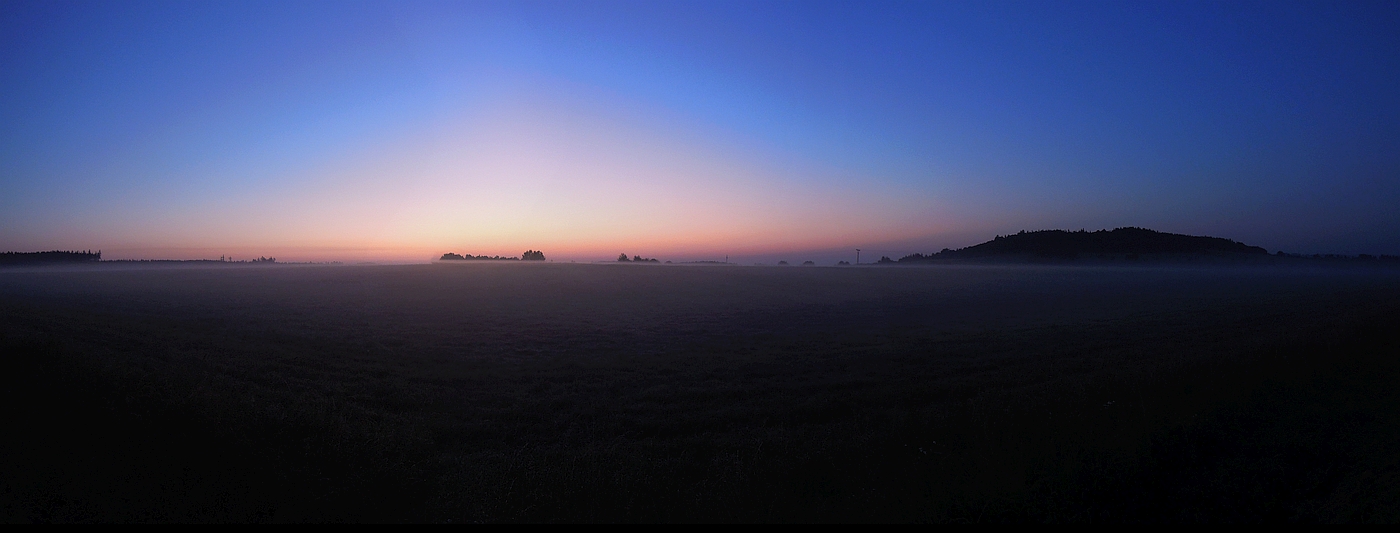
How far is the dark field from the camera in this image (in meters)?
5.56

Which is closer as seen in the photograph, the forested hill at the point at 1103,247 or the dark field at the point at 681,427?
the dark field at the point at 681,427

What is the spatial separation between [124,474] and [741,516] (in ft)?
22.0

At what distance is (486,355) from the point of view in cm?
1706

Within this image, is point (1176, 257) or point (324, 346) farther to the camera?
point (1176, 257)

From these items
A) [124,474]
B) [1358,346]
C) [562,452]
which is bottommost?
[562,452]

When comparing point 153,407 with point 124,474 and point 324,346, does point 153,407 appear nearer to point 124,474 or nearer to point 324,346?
point 124,474

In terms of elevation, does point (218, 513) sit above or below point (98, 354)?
below

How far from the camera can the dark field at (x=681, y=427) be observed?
18.2ft

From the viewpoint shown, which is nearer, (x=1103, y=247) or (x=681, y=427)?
(x=681, y=427)

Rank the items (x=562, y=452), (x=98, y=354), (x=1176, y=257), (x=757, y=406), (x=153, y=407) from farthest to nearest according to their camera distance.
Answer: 1. (x=1176, y=257)
2. (x=757, y=406)
3. (x=98, y=354)
4. (x=562, y=452)
5. (x=153, y=407)

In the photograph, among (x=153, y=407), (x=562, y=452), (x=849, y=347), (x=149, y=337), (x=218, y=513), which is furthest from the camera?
(x=849, y=347)

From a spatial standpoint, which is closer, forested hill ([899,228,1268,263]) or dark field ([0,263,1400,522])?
dark field ([0,263,1400,522])

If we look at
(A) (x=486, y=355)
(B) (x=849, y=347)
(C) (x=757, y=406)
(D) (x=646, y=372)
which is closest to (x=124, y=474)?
(C) (x=757, y=406)

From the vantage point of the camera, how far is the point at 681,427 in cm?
979
